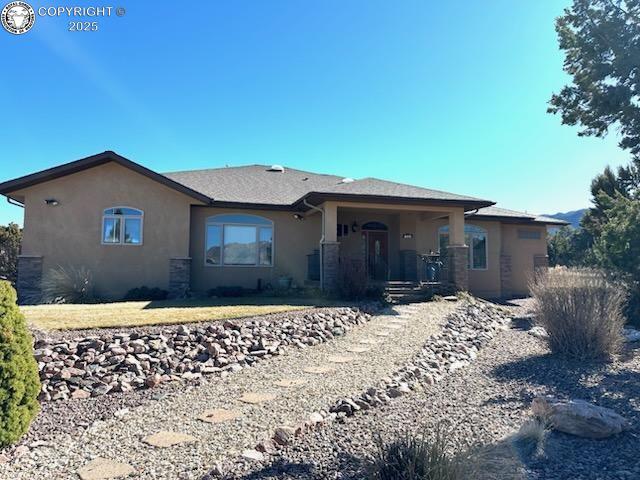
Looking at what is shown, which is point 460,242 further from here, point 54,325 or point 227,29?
point 54,325

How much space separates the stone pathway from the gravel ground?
69cm

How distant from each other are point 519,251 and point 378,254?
6280 millimetres

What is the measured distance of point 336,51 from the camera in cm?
1205

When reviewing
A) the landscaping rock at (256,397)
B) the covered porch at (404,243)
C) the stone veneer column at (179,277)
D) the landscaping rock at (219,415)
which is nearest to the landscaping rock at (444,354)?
the landscaping rock at (256,397)

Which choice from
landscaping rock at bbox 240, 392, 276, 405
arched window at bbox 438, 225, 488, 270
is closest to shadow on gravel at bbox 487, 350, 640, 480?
landscaping rock at bbox 240, 392, 276, 405

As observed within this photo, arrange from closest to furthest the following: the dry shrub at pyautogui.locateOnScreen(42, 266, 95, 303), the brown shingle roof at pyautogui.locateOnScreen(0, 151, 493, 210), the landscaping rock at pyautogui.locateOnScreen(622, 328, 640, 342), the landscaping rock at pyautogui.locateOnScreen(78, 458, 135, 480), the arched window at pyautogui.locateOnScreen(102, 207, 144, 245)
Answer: the landscaping rock at pyautogui.locateOnScreen(78, 458, 135, 480)
the landscaping rock at pyautogui.locateOnScreen(622, 328, 640, 342)
the dry shrub at pyautogui.locateOnScreen(42, 266, 95, 303)
the brown shingle roof at pyautogui.locateOnScreen(0, 151, 493, 210)
the arched window at pyautogui.locateOnScreen(102, 207, 144, 245)

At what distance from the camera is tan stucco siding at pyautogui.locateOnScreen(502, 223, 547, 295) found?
58.7 feet

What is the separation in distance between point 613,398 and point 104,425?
19.2ft

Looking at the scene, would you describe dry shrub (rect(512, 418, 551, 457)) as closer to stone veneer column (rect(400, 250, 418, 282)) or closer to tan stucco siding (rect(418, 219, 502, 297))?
stone veneer column (rect(400, 250, 418, 282))

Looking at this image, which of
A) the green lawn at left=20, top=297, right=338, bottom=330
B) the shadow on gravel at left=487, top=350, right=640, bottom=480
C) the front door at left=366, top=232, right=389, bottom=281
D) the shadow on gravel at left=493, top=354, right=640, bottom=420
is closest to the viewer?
the shadow on gravel at left=487, top=350, right=640, bottom=480

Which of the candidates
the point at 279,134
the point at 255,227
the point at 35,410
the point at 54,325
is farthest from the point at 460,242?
the point at 35,410

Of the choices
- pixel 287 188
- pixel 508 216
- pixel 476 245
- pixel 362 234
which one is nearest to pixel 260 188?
pixel 287 188

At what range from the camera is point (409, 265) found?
1656 cm

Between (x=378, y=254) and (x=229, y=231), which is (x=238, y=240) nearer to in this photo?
(x=229, y=231)
